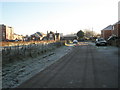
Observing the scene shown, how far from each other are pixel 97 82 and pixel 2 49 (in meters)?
8.60

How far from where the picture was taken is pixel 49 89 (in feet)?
15.9

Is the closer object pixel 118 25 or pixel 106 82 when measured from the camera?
pixel 106 82

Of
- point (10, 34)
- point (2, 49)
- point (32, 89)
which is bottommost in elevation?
point (32, 89)

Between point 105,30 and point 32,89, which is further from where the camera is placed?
point 105,30

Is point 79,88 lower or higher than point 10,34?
lower

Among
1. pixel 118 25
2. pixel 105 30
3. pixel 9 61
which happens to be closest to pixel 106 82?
pixel 9 61

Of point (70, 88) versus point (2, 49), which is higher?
point (2, 49)

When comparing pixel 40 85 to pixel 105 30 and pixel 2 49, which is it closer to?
pixel 2 49

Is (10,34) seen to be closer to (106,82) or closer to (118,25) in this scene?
(118,25)

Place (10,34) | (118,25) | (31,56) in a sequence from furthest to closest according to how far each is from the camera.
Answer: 1. (10,34)
2. (118,25)
3. (31,56)

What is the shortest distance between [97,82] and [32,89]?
8.84ft

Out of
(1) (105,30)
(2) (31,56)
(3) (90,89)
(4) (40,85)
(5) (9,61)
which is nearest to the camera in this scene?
(3) (90,89)

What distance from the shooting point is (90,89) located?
4.72 m

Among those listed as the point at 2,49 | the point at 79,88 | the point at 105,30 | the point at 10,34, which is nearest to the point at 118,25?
the point at 105,30
